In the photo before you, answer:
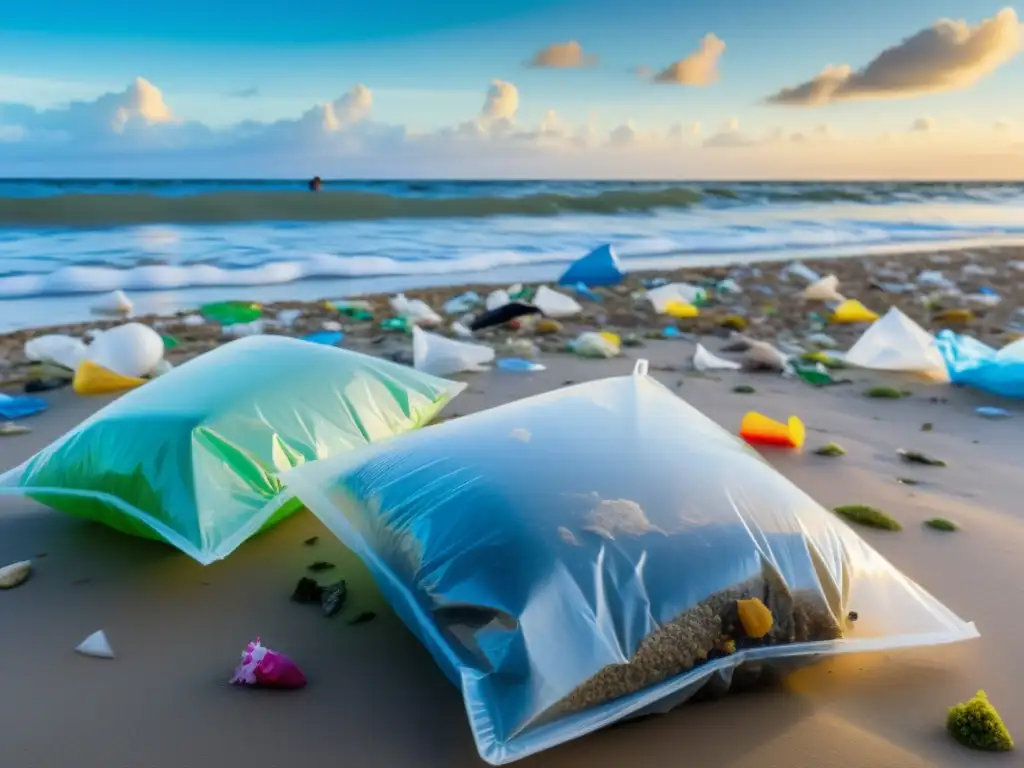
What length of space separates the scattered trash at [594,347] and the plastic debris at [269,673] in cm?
219

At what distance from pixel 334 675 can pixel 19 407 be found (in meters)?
1.68

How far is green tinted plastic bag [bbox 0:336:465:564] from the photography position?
131cm

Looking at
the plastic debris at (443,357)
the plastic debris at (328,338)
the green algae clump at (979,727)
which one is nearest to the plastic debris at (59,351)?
the plastic debris at (328,338)

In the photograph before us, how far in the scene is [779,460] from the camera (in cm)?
195

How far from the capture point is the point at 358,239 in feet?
28.8

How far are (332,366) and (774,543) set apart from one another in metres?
1.01

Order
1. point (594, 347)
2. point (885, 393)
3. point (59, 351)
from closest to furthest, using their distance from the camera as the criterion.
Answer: point (885, 393), point (59, 351), point (594, 347)

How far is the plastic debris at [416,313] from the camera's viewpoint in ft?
12.4

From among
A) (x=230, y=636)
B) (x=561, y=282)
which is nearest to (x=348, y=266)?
(x=561, y=282)

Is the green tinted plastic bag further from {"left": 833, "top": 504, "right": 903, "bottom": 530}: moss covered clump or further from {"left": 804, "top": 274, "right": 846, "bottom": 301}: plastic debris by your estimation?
{"left": 804, "top": 274, "right": 846, "bottom": 301}: plastic debris

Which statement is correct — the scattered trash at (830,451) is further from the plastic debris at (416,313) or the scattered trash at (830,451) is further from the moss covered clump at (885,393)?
the plastic debris at (416,313)

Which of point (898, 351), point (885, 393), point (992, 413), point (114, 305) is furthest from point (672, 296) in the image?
point (114, 305)

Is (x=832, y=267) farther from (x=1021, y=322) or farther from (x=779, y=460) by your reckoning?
(x=779, y=460)

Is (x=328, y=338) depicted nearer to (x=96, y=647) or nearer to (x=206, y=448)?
(x=206, y=448)
